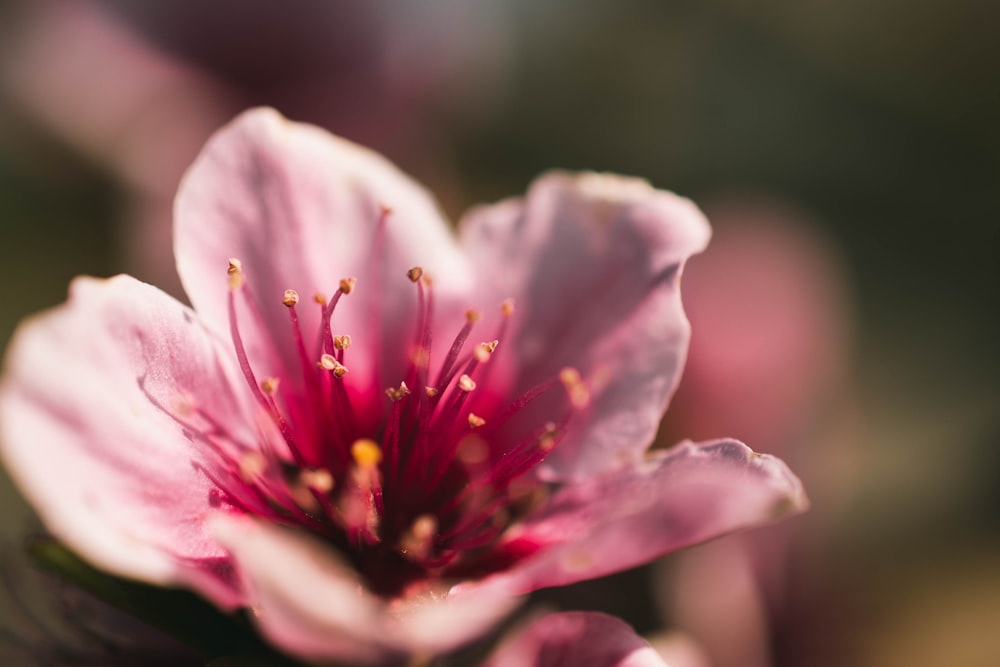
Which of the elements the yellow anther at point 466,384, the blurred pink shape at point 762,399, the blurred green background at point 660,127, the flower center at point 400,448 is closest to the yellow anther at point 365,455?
the flower center at point 400,448

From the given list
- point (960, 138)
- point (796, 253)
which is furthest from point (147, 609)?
point (960, 138)

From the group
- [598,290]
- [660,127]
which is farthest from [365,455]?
[660,127]

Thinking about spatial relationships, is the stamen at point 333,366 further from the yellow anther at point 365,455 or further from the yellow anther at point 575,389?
the yellow anther at point 575,389

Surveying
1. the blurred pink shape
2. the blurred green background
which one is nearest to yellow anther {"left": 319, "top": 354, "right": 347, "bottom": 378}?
the blurred pink shape

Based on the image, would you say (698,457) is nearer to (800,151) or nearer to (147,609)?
(147,609)

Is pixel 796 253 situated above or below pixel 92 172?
above

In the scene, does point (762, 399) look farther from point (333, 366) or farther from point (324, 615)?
point (324, 615)
